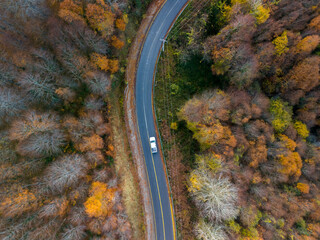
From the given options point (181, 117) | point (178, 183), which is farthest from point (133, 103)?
point (178, 183)

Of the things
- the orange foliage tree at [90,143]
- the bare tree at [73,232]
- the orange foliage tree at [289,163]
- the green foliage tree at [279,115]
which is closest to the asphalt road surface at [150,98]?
the orange foliage tree at [90,143]

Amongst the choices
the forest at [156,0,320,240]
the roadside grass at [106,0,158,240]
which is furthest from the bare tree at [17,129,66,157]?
the forest at [156,0,320,240]

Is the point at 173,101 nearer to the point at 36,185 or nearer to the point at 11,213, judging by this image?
the point at 36,185

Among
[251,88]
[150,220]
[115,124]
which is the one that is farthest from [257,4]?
[150,220]

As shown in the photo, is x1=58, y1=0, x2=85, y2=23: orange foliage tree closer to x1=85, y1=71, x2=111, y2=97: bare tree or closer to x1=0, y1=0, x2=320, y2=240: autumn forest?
x1=0, y1=0, x2=320, y2=240: autumn forest

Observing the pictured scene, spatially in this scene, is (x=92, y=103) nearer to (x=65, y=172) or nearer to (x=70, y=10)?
(x=65, y=172)
